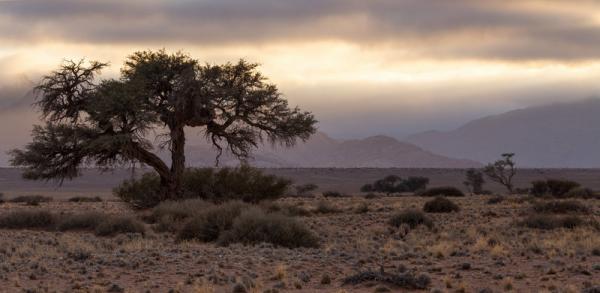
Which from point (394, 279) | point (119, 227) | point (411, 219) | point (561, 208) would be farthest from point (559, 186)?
point (394, 279)

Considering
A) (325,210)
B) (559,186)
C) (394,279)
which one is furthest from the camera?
(559,186)

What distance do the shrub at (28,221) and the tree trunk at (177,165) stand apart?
8589 millimetres

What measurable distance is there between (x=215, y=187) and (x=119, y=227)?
15400mm

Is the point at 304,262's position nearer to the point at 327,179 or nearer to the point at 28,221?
the point at 28,221

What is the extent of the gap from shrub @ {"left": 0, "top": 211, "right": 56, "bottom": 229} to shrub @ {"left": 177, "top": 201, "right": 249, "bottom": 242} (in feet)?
33.7

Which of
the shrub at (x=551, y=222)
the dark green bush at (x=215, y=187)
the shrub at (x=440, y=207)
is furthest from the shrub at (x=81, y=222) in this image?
the shrub at (x=440, y=207)

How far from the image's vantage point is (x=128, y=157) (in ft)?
141

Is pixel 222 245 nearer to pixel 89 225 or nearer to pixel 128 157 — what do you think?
pixel 89 225

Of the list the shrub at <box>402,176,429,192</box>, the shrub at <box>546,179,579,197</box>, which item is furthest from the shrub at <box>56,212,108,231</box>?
the shrub at <box>402,176,429,192</box>

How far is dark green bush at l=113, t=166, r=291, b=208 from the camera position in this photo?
4672 centimetres

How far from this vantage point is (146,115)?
138ft

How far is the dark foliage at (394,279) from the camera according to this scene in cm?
1809

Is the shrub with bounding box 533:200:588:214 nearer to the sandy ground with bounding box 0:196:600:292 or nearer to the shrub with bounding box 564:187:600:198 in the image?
the sandy ground with bounding box 0:196:600:292

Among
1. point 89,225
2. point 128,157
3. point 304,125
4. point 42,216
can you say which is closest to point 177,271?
point 89,225
